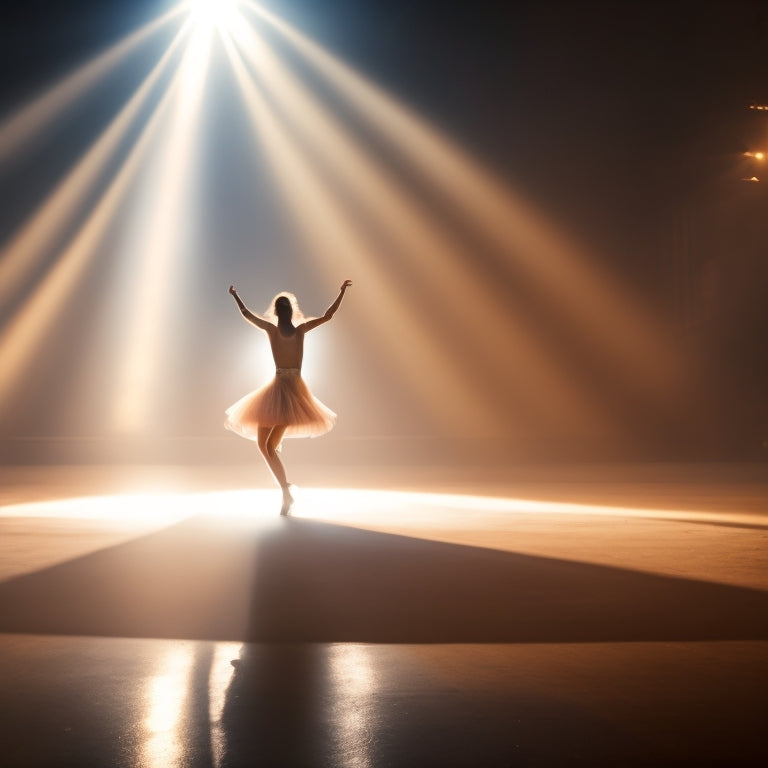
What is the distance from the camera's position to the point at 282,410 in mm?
6551

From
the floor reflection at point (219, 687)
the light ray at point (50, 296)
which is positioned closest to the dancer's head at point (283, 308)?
the floor reflection at point (219, 687)

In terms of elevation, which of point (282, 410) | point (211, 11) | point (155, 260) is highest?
point (211, 11)

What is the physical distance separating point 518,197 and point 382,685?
542 inches

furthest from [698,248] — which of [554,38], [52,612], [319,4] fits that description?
[52,612]

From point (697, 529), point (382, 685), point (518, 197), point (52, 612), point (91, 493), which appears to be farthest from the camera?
point (518, 197)

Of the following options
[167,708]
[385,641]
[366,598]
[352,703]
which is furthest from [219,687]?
[366,598]

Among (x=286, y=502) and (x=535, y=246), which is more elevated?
(x=535, y=246)

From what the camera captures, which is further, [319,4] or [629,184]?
[629,184]

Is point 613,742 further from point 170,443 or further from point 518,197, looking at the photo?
point 518,197

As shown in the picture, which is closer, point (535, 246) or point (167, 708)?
point (167, 708)

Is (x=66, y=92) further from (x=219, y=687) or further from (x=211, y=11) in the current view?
(x=219, y=687)

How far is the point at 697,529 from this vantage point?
5688mm

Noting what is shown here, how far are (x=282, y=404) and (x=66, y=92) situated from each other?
10.6 m

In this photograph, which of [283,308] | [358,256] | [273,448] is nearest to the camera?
[273,448]
